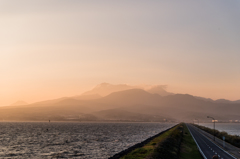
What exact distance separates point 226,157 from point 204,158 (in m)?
7.75

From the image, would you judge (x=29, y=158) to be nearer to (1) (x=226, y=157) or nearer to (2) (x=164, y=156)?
(2) (x=164, y=156)

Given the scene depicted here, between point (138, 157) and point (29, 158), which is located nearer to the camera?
point (138, 157)

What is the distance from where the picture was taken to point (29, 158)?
199 feet

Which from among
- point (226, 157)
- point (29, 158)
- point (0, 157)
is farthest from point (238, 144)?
point (0, 157)

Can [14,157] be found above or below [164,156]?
below

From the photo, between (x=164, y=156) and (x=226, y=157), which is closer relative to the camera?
(x=164, y=156)

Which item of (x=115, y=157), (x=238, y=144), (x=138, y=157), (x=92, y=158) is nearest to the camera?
(x=138, y=157)

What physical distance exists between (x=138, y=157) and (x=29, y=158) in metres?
31.3

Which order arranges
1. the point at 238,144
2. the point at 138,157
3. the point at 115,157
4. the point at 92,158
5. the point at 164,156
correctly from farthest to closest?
the point at 238,144
the point at 92,158
the point at 115,157
the point at 138,157
the point at 164,156

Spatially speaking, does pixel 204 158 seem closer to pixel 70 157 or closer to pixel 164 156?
pixel 164 156

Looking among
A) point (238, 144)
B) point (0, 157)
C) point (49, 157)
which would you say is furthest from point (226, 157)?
point (0, 157)

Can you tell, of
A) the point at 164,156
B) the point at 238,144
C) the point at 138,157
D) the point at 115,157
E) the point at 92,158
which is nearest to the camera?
the point at 164,156

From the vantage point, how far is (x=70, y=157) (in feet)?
202

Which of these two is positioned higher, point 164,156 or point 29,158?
point 164,156
